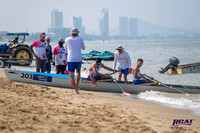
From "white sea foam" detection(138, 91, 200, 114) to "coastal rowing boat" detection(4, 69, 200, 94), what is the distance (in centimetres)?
22

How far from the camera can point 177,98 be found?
816cm

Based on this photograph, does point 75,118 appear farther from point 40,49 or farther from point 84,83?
point 40,49

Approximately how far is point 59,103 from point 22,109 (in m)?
1.07

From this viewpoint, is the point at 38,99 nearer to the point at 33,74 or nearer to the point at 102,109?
the point at 102,109

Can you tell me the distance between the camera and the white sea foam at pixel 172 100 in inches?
279

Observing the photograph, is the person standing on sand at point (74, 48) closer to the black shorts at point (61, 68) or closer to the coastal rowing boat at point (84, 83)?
the coastal rowing boat at point (84, 83)

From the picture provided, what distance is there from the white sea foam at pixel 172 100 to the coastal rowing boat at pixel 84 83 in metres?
0.22

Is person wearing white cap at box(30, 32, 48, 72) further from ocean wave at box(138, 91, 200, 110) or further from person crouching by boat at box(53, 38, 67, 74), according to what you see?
ocean wave at box(138, 91, 200, 110)

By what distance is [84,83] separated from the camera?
9.09 m

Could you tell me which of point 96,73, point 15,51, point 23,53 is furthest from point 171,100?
point 15,51

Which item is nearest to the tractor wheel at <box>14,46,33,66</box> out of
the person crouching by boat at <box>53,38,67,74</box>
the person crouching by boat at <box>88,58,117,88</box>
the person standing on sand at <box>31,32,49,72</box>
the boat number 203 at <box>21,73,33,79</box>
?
the boat number 203 at <box>21,73,33,79</box>

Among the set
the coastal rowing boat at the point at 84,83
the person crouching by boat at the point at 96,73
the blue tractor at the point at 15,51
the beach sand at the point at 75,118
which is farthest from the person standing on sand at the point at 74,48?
the blue tractor at the point at 15,51

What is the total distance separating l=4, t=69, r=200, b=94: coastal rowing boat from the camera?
345 inches

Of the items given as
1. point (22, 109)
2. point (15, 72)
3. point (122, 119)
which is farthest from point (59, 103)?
point (15, 72)
